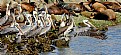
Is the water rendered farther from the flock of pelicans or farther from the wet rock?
the flock of pelicans

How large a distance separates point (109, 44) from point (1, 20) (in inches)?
233

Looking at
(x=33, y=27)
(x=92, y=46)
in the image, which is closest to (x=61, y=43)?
(x=33, y=27)

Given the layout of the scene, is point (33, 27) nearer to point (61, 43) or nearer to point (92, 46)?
point (61, 43)

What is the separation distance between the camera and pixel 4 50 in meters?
19.4

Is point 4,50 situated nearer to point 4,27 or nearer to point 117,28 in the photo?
point 4,27

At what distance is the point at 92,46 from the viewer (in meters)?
24.4

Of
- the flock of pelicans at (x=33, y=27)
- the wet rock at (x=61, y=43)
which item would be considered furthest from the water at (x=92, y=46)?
the flock of pelicans at (x=33, y=27)

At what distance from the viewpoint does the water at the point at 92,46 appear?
22.1 metres

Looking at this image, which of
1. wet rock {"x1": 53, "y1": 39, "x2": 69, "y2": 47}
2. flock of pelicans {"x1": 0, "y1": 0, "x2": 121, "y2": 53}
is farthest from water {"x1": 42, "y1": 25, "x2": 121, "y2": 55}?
flock of pelicans {"x1": 0, "y1": 0, "x2": 121, "y2": 53}

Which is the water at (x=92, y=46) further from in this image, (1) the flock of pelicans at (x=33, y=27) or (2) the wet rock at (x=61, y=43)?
(1) the flock of pelicans at (x=33, y=27)

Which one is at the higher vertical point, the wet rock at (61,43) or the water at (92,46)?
the wet rock at (61,43)

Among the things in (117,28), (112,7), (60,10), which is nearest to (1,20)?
(117,28)

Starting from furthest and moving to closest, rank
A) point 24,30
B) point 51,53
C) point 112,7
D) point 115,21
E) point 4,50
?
1. point 112,7
2. point 115,21
3. point 24,30
4. point 51,53
5. point 4,50

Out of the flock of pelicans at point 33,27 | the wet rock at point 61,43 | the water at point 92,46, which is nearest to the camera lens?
the water at point 92,46
